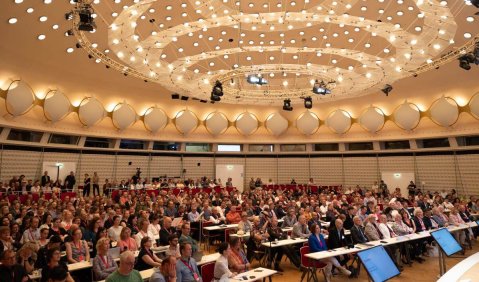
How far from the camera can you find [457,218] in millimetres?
10477

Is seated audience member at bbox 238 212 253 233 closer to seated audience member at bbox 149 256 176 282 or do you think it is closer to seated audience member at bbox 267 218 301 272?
seated audience member at bbox 267 218 301 272

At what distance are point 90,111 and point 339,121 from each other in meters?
17.4

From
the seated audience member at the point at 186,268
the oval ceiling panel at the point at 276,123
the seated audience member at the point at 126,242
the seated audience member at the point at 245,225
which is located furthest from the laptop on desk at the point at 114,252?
the oval ceiling panel at the point at 276,123

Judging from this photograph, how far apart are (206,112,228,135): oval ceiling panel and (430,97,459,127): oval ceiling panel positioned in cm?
1453

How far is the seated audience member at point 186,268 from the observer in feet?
16.4

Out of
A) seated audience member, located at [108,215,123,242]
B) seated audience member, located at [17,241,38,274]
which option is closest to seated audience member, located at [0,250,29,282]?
seated audience member, located at [17,241,38,274]

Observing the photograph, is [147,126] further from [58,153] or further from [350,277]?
[350,277]

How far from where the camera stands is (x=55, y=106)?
17.9m

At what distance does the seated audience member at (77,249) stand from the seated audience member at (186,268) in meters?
2.25

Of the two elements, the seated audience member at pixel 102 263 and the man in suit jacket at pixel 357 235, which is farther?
the man in suit jacket at pixel 357 235

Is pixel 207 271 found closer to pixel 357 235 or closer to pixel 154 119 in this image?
pixel 357 235

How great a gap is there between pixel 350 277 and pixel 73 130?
18076 mm

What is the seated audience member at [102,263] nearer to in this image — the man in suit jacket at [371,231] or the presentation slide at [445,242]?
the man in suit jacket at [371,231]

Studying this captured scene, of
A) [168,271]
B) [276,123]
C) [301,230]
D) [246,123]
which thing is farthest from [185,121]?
[168,271]
